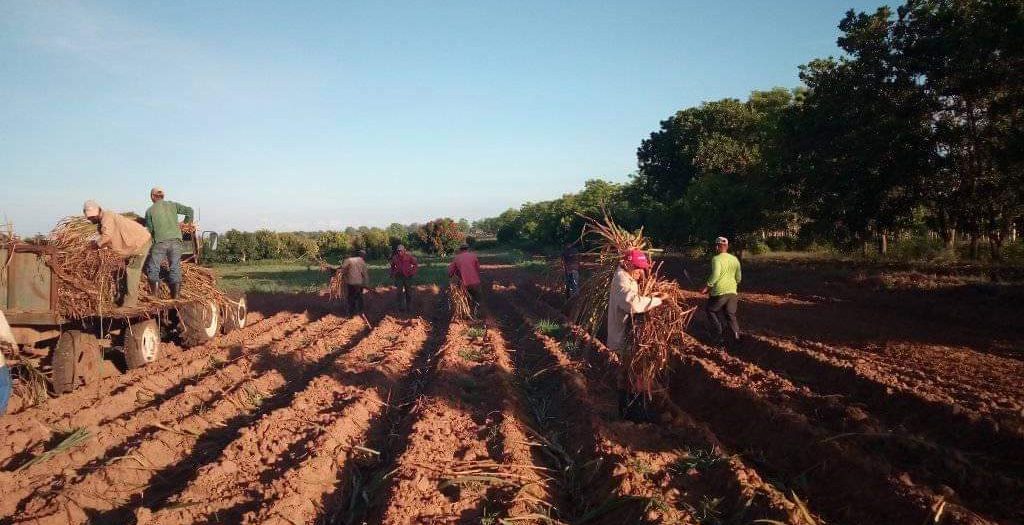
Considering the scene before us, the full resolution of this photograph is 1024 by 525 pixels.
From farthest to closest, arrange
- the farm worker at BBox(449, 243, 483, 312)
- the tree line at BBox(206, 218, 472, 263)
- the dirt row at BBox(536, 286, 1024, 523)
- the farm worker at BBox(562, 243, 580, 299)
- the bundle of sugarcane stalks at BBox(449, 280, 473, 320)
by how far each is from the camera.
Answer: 1. the tree line at BBox(206, 218, 472, 263)
2. the farm worker at BBox(562, 243, 580, 299)
3. the bundle of sugarcane stalks at BBox(449, 280, 473, 320)
4. the farm worker at BBox(449, 243, 483, 312)
5. the dirt row at BBox(536, 286, 1024, 523)

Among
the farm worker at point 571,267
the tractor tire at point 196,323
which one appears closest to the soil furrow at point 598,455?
the farm worker at point 571,267

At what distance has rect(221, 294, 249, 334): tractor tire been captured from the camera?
12.2 m

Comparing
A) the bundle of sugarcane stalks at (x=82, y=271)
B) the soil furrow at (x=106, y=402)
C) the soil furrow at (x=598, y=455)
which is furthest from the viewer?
the bundle of sugarcane stalks at (x=82, y=271)

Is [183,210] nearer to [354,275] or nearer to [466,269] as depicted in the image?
[354,275]

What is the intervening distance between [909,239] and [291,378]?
810 inches

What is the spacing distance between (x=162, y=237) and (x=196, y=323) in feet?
6.56

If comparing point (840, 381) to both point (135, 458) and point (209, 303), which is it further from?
point (209, 303)

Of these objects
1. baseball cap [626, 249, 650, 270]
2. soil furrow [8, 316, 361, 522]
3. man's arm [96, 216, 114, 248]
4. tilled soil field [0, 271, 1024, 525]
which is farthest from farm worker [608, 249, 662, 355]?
man's arm [96, 216, 114, 248]

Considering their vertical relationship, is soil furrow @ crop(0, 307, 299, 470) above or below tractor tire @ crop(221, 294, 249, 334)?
below

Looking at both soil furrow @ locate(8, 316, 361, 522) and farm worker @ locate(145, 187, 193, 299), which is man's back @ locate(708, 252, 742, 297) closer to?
soil furrow @ locate(8, 316, 361, 522)

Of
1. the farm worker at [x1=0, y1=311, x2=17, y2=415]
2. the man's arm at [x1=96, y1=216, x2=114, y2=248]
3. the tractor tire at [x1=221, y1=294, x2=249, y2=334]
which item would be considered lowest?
the tractor tire at [x1=221, y1=294, x2=249, y2=334]

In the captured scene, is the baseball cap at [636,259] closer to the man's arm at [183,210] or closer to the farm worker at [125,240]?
the farm worker at [125,240]

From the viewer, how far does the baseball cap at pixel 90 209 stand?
317 inches

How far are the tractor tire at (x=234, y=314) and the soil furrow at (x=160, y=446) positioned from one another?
3280mm
